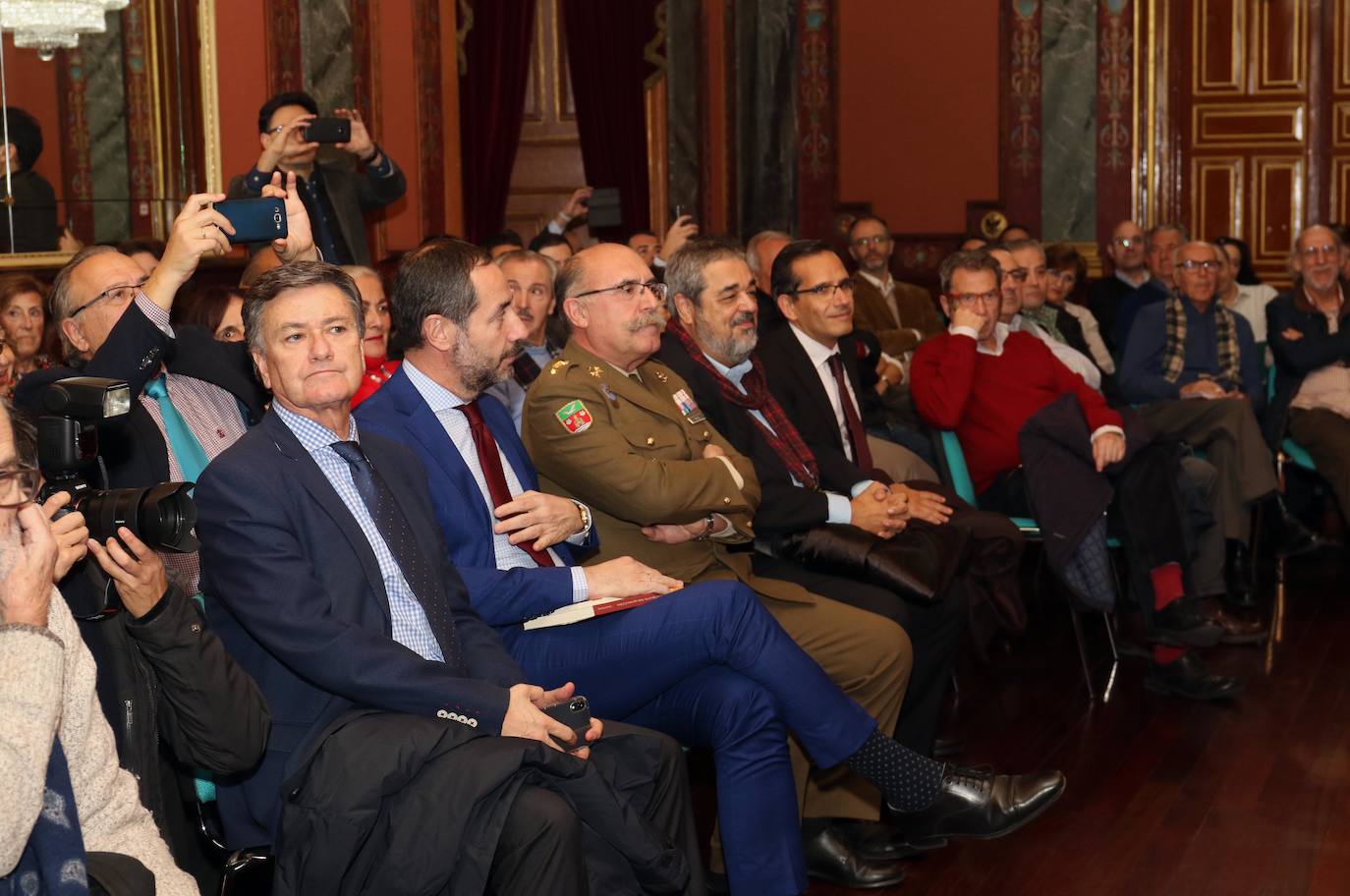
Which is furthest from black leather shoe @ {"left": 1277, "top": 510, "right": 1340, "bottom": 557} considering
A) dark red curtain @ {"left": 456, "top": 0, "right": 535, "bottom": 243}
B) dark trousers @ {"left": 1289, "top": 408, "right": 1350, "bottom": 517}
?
dark red curtain @ {"left": 456, "top": 0, "right": 535, "bottom": 243}

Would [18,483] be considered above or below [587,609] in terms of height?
above

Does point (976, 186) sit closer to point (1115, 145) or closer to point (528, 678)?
point (1115, 145)

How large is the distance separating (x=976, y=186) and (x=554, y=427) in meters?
6.73

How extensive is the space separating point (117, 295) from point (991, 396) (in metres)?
2.53

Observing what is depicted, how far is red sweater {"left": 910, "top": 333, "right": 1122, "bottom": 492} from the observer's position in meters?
4.40

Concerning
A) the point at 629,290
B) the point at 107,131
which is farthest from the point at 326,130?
the point at 629,290

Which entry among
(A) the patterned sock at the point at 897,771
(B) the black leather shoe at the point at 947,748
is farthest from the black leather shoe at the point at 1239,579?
(A) the patterned sock at the point at 897,771

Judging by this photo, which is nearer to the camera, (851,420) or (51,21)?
(851,420)

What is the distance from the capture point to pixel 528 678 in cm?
282

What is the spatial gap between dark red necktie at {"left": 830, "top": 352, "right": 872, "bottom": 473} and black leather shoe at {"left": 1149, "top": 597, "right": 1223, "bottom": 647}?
1.03m

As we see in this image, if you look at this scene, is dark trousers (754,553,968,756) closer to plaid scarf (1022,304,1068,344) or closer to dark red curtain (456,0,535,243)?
plaid scarf (1022,304,1068,344)

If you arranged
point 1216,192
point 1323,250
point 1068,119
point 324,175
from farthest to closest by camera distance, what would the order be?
point 1216,192
point 1068,119
point 1323,250
point 324,175

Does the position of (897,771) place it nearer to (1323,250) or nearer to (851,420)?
(851,420)

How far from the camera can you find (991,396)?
451 cm
